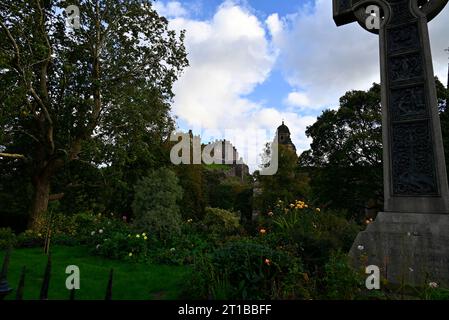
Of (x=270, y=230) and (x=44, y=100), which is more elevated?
(x=44, y=100)

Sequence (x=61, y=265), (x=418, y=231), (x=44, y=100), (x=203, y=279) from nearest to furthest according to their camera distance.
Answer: (x=203, y=279) < (x=418, y=231) < (x=61, y=265) < (x=44, y=100)

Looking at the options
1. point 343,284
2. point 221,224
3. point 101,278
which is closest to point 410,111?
point 343,284

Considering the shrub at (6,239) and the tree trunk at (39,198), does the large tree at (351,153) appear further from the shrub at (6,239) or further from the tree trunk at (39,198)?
the shrub at (6,239)

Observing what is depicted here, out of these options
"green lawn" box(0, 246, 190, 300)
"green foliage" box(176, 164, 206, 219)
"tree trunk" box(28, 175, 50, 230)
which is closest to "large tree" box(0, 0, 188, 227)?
"tree trunk" box(28, 175, 50, 230)

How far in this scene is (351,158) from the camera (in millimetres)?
21562

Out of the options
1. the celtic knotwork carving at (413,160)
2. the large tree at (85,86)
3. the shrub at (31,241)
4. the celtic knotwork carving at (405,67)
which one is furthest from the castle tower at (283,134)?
the celtic knotwork carving at (413,160)

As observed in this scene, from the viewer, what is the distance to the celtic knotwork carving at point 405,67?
22.8 ft

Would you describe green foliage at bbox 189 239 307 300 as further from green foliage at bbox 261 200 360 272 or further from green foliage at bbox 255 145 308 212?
green foliage at bbox 255 145 308 212

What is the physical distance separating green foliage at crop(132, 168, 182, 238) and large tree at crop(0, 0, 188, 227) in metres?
3.69

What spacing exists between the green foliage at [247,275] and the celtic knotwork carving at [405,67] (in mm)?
5150

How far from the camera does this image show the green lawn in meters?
5.25
